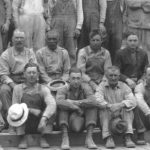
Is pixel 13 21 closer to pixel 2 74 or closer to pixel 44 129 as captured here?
pixel 2 74

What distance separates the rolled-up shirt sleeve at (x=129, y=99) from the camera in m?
9.31

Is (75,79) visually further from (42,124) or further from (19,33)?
(19,33)

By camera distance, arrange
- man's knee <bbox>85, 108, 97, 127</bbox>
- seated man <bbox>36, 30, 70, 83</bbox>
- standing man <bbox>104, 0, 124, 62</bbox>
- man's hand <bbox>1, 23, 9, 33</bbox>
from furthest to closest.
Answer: standing man <bbox>104, 0, 124, 62</bbox> → man's hand <bbox>1, 23, 9, 33</bbox> → seated man <bbox>36, 30, 70, 83</bbox> → man's knee <bbox>85, 108, 97, 127</bbox>

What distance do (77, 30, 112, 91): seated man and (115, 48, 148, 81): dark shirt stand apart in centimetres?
19

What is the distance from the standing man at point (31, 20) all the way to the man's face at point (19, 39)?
76cm

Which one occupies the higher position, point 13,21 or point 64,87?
point 13,21

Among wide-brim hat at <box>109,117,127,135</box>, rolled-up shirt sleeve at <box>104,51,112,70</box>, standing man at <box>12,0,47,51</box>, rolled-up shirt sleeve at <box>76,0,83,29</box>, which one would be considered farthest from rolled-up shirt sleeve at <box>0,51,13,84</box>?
wide-brim hat at <box>109,117,127,135</box>

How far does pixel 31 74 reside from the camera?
9.21 m

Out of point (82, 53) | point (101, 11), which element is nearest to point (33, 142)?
point (82, 53)

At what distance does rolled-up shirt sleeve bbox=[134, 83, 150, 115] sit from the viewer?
9.45 meters

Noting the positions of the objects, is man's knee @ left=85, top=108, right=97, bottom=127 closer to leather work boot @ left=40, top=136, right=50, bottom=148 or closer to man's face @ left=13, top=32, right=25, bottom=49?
leather work boot @ left=40, top=136, right=50, bottom=148

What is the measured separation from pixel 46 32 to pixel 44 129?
2.52 m

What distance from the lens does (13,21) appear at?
426 inches

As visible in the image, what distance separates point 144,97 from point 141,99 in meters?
0.23
